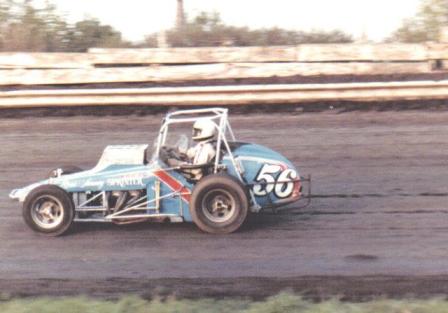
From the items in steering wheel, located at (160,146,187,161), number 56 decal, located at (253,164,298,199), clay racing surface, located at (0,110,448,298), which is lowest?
clay racing surface, located at (0,110,448,298)

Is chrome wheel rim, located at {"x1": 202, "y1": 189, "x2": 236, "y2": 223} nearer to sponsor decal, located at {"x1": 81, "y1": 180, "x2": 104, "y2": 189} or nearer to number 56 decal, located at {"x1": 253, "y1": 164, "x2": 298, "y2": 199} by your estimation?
number 56 decal, located at {"x1": 253, "y1": 164, "x2": 298, "y2": 199}

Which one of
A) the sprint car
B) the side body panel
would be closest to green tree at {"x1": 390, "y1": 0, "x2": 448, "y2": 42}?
the side body panel

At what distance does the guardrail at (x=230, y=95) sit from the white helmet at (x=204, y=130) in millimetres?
5823

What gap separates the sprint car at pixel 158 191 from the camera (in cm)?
955

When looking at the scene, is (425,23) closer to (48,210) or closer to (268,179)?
(268,179)

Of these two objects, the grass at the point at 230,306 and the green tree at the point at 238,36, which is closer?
the grass at the point at 230,306

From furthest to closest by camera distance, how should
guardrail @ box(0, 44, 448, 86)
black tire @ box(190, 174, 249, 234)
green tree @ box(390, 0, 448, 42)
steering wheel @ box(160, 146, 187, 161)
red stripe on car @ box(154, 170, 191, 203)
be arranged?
green tree @ box(390, 0, 448, 42) < guardrail @ box(0, 44, 448, 86) < steering wheel @ box(160, 146, 187, 161) < red stripe on car @ box(154, 170, 191, 203) < black tire @ box(190, 174, 249, 234)

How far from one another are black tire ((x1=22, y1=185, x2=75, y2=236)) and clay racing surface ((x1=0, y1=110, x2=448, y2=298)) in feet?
0.46

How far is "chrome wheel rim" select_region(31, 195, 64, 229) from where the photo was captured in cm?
962

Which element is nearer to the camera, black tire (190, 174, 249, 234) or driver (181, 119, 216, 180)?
black tire (190, 174, 249, 234)

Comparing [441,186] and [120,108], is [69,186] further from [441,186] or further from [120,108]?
[120,108]

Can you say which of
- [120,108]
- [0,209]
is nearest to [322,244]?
[0,209]

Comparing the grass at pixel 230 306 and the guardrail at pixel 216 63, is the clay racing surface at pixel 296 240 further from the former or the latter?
the guardrail at pixel 216 63

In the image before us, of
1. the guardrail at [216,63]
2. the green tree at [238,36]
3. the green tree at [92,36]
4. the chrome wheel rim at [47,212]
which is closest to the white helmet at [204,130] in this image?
the chrome wheel rim at [47,212]
